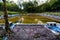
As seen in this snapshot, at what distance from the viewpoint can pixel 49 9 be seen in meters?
73.0

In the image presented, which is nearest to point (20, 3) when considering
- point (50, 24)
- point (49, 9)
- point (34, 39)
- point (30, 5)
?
point (30, 5)

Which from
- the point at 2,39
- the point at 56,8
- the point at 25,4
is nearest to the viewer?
the point at 2,39

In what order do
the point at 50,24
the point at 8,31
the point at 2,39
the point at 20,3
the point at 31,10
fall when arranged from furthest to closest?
the point at 20,3 < the point at 31,10 < the point at 50,24 < the point at 8,31 < the point at 2,39

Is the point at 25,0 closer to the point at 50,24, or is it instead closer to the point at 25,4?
the point at 25,4

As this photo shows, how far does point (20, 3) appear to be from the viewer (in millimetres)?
94750

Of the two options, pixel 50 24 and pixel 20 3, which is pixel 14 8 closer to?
pixel 20 3

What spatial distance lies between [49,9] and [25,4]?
62.6ft

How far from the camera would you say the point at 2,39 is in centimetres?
1082

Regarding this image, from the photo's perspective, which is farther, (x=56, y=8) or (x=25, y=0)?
(x=25, y=0)

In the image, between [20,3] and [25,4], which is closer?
[25,4]

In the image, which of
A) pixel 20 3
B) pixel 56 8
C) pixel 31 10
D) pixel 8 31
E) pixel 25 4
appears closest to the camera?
pixel 8 31

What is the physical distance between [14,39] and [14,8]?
72.0m

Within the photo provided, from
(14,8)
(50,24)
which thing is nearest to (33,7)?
(14,8)

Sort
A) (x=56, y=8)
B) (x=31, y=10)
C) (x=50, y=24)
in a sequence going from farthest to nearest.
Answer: (x=31, y=10) < (x=56, y=8) < (x=50, y=24)
